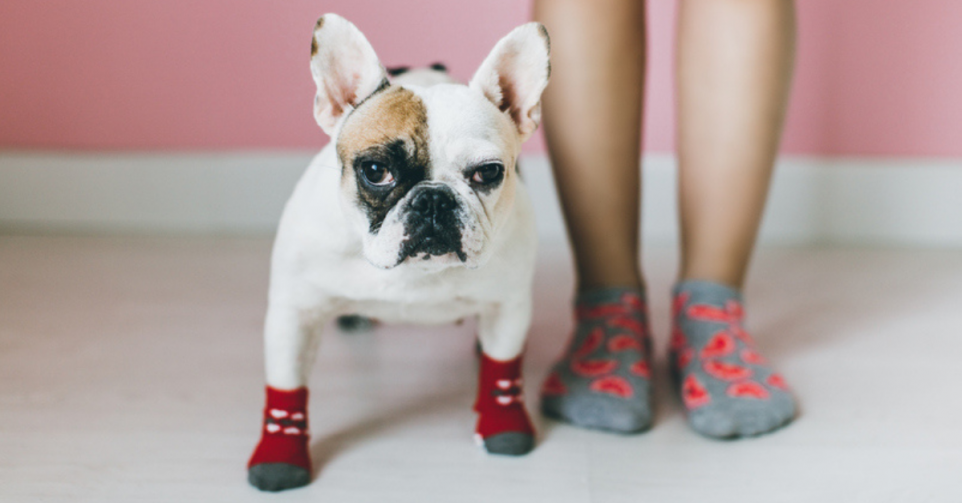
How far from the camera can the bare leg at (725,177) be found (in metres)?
1.07

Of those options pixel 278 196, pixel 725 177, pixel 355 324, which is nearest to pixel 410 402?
pixel 355 324

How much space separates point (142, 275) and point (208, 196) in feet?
0.94

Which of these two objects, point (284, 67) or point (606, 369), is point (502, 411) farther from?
point (284, 67)

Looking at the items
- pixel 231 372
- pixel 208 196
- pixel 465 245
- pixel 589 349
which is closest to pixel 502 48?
pixel 465 245

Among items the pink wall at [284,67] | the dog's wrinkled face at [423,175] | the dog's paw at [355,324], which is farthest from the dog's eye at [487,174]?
the pink wall at [284,67]

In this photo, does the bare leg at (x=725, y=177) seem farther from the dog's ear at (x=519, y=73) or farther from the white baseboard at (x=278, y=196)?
the white baseboard at (x=278, y=196)

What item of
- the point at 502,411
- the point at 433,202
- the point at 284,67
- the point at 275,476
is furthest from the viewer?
the point at 284,67

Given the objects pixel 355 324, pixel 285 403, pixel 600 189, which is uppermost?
pixel 600 189

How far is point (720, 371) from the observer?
1068 mm

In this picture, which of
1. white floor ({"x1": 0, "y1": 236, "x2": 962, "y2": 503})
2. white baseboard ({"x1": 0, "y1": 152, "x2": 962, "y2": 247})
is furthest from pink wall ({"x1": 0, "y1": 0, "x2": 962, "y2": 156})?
white floor ({"x1": 0, "y1": 236, "x2": 962, "y2": 503})

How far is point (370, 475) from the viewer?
0.92 meters

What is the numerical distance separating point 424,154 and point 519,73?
0.14m

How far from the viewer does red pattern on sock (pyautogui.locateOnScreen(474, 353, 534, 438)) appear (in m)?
0.97

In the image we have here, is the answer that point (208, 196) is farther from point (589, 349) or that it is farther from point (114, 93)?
point (589, 349)
